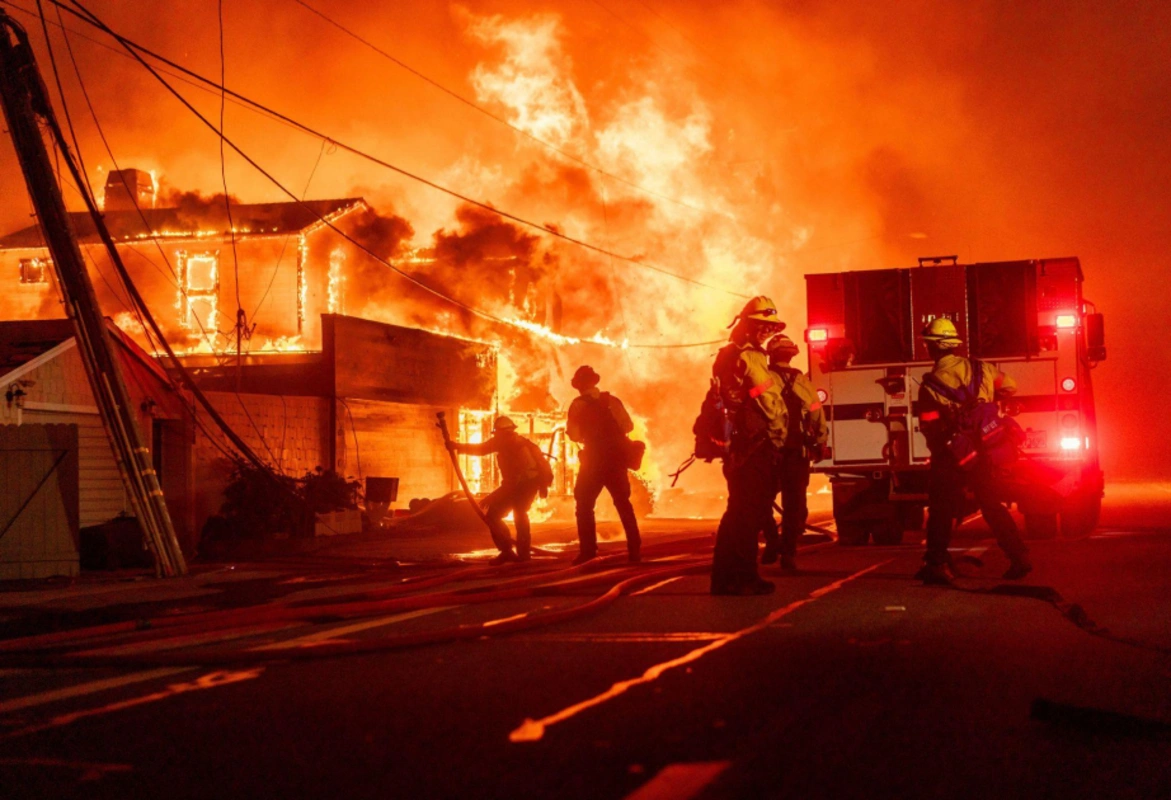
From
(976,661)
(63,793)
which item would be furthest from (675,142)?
(63,793)

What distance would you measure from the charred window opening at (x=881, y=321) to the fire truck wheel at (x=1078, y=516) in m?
2.62

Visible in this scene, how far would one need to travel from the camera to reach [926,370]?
15.6 m

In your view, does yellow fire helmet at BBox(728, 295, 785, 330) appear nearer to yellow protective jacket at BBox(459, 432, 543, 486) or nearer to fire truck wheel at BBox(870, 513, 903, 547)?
yellow protective jacket at BBox(459, 432, 543, 486)

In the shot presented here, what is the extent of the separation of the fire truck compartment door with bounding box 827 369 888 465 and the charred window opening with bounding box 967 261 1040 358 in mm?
1272

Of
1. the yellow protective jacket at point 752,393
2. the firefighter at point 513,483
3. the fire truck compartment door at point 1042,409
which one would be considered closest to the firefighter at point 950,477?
the yellow protective jacket at point 752,393

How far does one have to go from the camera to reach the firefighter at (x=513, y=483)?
13.9 metres

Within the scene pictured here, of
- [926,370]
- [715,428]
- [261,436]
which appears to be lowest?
[715,428]

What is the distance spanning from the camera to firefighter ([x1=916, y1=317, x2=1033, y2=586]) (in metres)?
9.82

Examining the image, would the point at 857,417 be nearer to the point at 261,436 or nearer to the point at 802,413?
the point at 802,413

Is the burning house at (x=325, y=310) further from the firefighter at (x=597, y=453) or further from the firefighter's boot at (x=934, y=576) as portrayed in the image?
the firefighter's boot at (x=934, y=576)

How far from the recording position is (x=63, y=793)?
414cm

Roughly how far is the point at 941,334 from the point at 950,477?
1.14m

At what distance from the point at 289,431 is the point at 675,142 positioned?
59.1 ft

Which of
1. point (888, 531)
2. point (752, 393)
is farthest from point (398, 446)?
point (752, 393)
